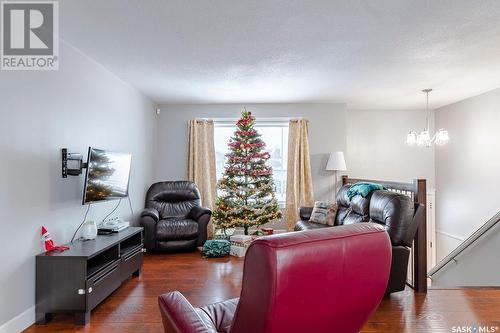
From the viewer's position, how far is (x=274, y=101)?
5852 millimetres

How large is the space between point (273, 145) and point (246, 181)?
141 centimetres

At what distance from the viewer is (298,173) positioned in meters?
6.00

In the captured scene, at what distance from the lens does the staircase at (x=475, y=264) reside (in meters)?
3.86

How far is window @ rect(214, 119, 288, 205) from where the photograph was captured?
6.20m

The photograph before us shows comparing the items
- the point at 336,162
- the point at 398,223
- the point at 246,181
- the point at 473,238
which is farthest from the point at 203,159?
the point at 473,238

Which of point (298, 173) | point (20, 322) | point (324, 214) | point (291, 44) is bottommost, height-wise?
point (20, 322)

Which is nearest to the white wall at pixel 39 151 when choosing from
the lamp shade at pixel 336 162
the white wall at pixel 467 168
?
the lamp shade at pixel 336 162

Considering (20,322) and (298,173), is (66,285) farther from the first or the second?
(298,173)

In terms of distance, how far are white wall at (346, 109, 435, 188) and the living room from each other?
89 centimetres

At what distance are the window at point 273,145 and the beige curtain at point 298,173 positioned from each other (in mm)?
233

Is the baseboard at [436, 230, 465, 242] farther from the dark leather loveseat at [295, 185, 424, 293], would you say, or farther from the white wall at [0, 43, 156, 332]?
the white wall at [0, 43, 156, 332]

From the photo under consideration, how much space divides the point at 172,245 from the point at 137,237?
103 cm

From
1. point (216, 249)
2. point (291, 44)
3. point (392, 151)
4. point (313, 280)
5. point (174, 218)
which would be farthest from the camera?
point (392, 151)

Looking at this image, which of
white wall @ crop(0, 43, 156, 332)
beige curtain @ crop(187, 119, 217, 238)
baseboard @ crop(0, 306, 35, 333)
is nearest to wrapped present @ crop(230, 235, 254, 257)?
beige curtain @ crop(187, 119, 217, 238)
